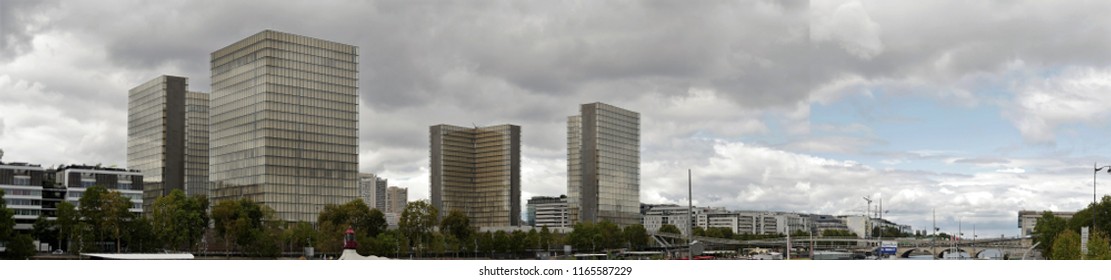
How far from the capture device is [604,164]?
117 meters

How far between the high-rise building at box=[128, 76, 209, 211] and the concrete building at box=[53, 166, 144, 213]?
49.3 feet

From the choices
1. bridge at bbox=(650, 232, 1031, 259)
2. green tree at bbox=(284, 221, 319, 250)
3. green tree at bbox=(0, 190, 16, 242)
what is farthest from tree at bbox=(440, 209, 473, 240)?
green tree at bbox=(0, 190, 16, 242)

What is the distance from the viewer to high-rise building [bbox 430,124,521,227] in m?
137

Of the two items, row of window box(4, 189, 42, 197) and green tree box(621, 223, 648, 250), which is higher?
row of window box(4, 189, 42, 197)

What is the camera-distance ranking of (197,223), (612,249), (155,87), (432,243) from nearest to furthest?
(197,223)
(432,243)
(612,249)
(155,87)

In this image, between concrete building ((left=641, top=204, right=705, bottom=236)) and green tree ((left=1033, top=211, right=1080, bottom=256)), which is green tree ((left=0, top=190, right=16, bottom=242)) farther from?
concrete building ((left=641, top=204, right=705, bottom=236))

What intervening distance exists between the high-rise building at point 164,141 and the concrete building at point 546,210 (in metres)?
55.3

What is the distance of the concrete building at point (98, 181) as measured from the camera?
288ft

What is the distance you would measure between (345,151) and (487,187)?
42.0 meters

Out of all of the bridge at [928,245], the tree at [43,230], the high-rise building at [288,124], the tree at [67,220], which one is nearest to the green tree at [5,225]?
the tree at [67,220]

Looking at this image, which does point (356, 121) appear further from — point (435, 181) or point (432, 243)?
point (435, 181)

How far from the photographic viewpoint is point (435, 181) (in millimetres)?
138750

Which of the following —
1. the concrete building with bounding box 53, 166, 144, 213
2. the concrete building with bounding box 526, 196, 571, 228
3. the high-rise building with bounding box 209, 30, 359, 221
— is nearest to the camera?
the concrete building with bounding box 53, 166, 144, 213
